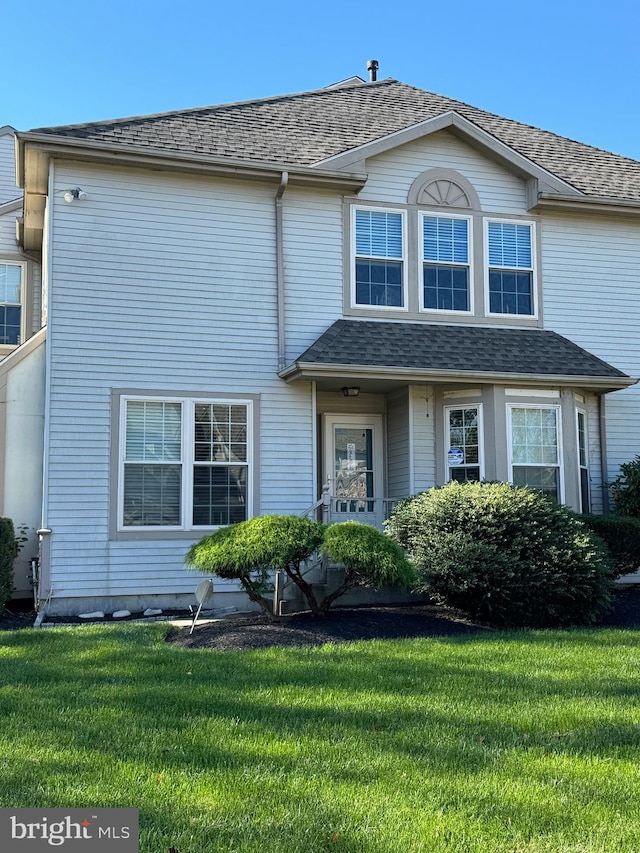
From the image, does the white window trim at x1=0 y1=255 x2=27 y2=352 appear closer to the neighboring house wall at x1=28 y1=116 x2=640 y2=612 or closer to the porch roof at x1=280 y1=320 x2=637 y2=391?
the neighboring house wall at x1=28 y1=116 x2=640 y2=612

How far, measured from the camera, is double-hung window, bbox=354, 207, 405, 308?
1196cm

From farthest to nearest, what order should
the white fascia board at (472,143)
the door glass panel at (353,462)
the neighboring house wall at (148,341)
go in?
the door glass panel at (353,462)
the white fascia board at (472,143)
the neighboring house wall at (148,341)

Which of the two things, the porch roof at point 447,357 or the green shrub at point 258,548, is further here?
the porch roof at point 447,357

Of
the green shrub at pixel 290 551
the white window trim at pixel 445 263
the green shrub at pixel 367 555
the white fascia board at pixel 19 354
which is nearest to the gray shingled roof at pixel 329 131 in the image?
the white window trim at pixel 445 263

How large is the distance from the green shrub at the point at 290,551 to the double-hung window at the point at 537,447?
376cm

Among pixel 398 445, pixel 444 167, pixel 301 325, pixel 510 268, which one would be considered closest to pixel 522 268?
pixel 510 268

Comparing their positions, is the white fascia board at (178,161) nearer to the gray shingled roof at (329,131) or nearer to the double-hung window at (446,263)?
the gray shingled roof at (329,131)

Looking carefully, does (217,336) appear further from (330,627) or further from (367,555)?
(330,627)

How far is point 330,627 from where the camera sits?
8.42 meters

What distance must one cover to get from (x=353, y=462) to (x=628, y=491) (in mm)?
4061

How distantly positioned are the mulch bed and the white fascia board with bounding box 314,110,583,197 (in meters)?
6.38

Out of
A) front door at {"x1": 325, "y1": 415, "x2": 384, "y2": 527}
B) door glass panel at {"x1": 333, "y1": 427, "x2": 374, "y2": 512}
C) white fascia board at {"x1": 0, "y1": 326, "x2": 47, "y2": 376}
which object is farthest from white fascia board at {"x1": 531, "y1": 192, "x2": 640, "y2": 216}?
white fascia board at {"x1": 0, "y1": 326, "x2": 47, "y2": 376}

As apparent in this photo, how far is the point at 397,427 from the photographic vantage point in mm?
12391

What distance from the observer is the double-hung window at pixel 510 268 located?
490 inches
